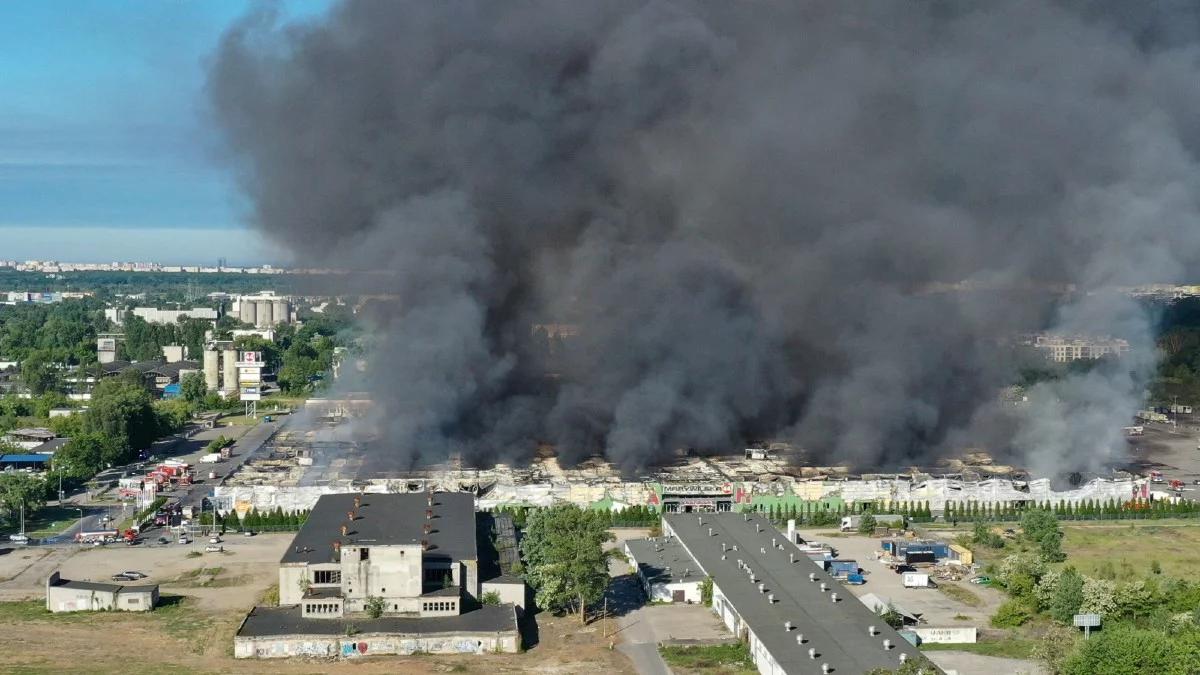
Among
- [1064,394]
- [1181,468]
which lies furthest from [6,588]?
[1181,468]

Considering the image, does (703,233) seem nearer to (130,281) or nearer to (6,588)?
(6,588)

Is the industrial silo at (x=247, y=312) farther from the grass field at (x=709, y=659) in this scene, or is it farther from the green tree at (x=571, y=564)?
the grass field at (x=709, y=659)

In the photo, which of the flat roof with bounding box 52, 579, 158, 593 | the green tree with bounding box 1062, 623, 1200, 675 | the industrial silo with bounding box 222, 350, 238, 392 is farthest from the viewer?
the industrial silo with bounding box 222, 350, 238, 392

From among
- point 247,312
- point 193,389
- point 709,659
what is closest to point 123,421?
point 193,389

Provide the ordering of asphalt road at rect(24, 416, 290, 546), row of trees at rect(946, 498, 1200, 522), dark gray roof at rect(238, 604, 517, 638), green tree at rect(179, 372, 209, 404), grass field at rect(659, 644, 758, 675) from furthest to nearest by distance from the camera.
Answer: green tree at rect(179, 372, 209, 404) < row of trees at rect(946, 498, 1200, 522) < asphalt road at rect(24, 416, 290, 546) < dark gray roof at rect(238, 604, 517, 638) < grass field at rect(659, 644, 758, 675)

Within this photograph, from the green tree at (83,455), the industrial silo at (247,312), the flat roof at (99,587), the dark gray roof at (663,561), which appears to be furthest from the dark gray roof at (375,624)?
the industrial silo at (247,312)

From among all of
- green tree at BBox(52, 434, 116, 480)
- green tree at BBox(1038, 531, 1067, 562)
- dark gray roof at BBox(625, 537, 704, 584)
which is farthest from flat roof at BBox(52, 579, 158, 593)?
green tree at BBox(1038, 531, 1067, 562)

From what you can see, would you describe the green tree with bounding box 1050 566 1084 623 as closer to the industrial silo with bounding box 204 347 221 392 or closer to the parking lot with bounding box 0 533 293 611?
the parking lot with bounding box 0 533 293 611
